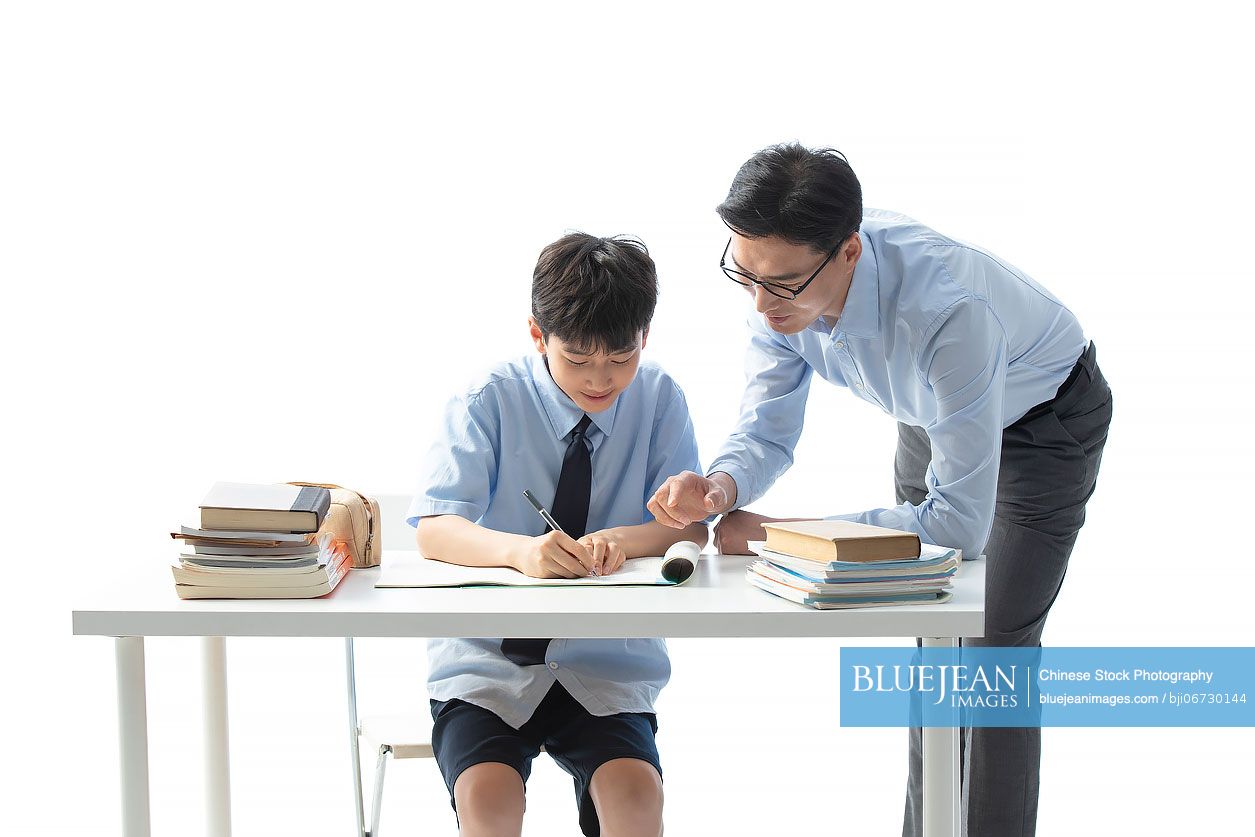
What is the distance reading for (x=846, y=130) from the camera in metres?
3.32

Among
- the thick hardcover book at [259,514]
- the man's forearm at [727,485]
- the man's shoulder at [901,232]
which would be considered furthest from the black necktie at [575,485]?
the man's shoulder at [901,232]

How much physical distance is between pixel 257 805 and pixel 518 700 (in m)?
1.56

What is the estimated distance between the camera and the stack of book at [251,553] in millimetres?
1840

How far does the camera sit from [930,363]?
204 centimetres

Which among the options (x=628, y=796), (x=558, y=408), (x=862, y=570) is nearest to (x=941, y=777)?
(x=862, y=570)

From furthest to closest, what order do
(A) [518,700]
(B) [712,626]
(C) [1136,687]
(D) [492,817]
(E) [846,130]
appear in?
1. (E) [846,130]
2. (C) [1136,687]
3. (A) [518,700]
4. (D) [492,817]
5. (B) [712,626]

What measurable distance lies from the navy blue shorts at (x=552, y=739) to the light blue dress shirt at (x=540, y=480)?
0.07 feet

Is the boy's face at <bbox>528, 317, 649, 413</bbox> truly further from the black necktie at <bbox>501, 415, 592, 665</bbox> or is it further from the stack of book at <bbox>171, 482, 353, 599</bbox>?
the stack of book at <bbox>171, 482, 353, 599</bbox>

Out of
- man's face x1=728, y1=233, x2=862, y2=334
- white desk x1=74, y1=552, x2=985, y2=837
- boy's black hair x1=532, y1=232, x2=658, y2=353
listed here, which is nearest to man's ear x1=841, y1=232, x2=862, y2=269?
man's face x1=728, y1=233, x2=862, y2=334

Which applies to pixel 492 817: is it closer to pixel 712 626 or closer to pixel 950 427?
pixel 712 626

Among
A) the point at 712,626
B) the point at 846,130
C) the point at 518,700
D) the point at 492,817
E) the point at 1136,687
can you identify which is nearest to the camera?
the point at 712,626

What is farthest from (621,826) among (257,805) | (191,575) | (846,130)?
(846,130)

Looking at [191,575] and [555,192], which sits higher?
[555,192]

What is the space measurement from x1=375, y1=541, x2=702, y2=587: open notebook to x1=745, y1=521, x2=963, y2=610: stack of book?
16cm
